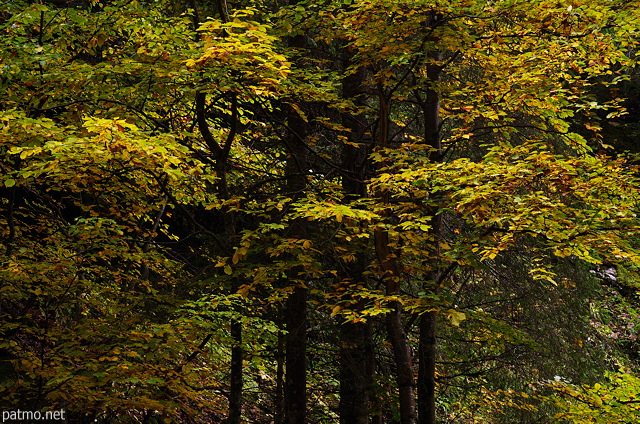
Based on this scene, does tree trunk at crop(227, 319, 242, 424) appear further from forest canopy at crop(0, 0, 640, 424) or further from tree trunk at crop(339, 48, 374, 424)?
tree trunk at crop(339, 48, 374, 424)

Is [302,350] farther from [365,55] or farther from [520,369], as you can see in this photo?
[520,369]

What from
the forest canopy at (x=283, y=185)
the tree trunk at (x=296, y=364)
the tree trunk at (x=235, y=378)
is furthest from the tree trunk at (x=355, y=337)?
the tree trunk at (x=235, y=378)

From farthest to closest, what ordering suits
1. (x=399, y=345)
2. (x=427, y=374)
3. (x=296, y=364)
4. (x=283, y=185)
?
(x=283, y=185)
(x=296, y=364)
(x=427, y=374)
(x=399, y=345)

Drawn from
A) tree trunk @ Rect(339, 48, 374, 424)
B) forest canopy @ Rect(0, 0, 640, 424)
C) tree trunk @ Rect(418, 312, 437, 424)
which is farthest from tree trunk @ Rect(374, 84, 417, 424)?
tree trunk @ Rect(418, 312, 437, 424)

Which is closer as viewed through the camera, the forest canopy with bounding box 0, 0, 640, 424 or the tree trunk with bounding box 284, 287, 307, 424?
the forest canopy with bounding box 0, 0, 640, 424

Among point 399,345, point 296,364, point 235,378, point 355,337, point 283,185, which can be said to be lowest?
point 235,378

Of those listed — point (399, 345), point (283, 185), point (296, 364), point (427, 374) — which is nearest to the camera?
point (399, 345)

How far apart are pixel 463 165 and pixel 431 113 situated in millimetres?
2753

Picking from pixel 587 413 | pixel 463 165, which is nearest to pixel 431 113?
pixel 463 165

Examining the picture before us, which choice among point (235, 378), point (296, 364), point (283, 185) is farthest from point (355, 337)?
point (283, 185)

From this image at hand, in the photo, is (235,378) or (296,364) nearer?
(235,378)

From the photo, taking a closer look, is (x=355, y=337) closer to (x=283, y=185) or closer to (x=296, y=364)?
(x=296, y=364)

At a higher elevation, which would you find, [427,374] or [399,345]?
[399,345]

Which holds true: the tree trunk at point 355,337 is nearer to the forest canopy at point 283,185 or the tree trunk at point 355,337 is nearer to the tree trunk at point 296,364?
the forest canopy at point 283,185
